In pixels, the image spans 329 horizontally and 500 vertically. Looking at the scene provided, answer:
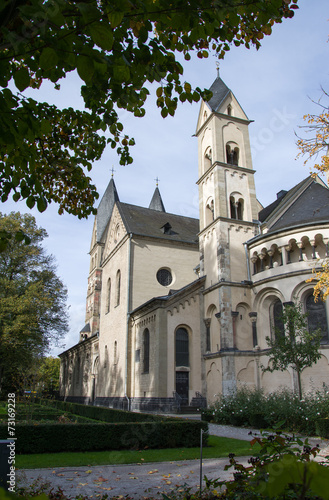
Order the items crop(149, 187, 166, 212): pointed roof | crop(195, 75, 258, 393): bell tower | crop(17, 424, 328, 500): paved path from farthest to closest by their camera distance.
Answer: crop(149, 187, 166, 212): pointed roof, crop(195, 75, 258, 393): bell tower, crop(17, 424, 328, 500): paved path

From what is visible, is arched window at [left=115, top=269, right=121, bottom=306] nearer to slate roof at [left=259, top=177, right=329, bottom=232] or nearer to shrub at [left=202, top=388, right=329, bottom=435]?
slate roof at [left=259, top=177, right=329, bottom=232]

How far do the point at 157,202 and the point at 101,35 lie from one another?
50.7 meters

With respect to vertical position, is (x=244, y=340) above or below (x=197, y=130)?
below

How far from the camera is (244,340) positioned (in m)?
22.4

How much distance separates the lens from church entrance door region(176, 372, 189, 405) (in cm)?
2375

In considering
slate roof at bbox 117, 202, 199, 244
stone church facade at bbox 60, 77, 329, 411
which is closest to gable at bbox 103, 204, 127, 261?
stone church facade at bbox 60, 77, 329, 411

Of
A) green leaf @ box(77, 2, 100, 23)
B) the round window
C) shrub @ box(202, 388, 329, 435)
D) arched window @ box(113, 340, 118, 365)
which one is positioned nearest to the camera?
green leaf @ box(77, 2, 100, 23)

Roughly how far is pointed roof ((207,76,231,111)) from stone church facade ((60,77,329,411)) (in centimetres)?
14

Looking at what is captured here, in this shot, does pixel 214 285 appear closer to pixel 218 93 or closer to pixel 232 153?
pixel 232 153

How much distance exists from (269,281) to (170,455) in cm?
1345

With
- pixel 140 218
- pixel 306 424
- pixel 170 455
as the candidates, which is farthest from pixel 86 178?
pixel 140 218

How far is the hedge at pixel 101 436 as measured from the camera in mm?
10547

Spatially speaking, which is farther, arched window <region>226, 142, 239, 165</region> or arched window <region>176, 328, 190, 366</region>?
arched window <region>226, 142, 239, 165</region>

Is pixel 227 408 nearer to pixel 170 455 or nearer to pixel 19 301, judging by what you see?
pixel 170 455
